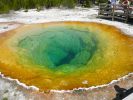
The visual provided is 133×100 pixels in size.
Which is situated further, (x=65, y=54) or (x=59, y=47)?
(x=59, y=47)

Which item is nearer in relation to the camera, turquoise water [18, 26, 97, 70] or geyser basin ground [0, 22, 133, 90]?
geyser basin ground [0, 22, 133, 90]

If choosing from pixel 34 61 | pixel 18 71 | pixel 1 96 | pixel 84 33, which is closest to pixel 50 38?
pixel 84 33

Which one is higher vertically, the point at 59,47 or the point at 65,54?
the point at 59,47

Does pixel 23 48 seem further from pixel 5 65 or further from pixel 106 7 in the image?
pixel 106 7

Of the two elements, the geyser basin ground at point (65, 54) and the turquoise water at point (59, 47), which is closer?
the geyser basin ground at point (65, 54)
